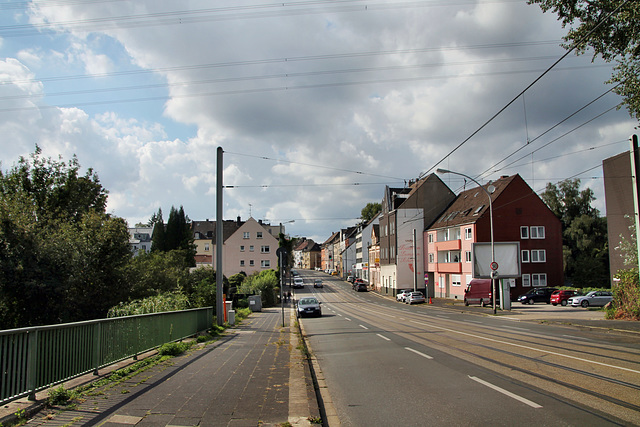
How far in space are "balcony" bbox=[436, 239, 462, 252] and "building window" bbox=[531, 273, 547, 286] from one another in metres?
8.35

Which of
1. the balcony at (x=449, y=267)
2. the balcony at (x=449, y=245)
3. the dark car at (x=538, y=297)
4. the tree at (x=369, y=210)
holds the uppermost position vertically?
the tree at (x=369, y=210)

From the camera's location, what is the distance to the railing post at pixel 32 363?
20.4ft

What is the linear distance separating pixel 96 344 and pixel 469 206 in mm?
51529

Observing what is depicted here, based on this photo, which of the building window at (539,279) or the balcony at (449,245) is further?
the balcony at (449,245)

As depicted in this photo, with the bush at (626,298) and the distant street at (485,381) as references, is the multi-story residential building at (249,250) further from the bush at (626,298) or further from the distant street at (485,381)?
the distant street at (485,381)

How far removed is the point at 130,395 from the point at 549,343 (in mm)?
12205

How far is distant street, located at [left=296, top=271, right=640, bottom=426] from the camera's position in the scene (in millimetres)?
6242

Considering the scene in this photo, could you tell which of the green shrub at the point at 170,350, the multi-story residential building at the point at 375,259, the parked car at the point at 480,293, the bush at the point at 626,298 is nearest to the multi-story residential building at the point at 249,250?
the multi-story residential building at the point at 375,259

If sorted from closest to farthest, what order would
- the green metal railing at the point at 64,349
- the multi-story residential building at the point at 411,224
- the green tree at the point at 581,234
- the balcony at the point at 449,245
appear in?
the green metal railing at the point at 64,349, the balcony at the point at 449,245, the green tree at the point at 581,234, the multi-story residential building at the point at 411,224

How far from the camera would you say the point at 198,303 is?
74.4 feet

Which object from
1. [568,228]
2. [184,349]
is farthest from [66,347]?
[568,228]

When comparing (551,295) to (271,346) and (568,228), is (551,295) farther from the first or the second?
(271,346)

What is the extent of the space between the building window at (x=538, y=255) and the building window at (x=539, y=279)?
1624mm

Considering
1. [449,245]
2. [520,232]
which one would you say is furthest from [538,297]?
[449,245]
